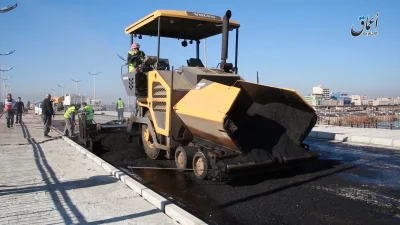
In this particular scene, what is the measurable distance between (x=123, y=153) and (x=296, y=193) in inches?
176

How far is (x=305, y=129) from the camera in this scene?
5.93 meters

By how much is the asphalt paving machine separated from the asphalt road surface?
332mm

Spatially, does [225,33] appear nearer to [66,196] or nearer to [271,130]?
[271,130]

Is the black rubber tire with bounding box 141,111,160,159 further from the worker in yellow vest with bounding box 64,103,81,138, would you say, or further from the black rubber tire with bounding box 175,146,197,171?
the worker in yellow vest with bounding box 64,103,81,138

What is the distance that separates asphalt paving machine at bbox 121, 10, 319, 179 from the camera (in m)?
5.10

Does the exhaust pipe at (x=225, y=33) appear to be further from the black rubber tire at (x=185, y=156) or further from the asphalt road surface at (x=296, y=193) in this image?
the asphalt road surface at (x=296, y=193)

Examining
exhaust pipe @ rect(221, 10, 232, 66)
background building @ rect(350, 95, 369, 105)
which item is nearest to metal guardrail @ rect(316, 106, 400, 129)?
exhaust pipe @ rect(221, 10, 232, 66)

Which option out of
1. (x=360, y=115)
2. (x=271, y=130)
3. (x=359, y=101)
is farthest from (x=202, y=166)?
(x=359, y=101)

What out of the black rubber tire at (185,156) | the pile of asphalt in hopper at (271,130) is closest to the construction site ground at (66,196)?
the black rubber tire at (185,156)

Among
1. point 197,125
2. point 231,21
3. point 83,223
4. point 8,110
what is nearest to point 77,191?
point 83,223

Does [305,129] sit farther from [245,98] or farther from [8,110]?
[8,110]

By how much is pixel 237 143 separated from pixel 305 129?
1489 mm

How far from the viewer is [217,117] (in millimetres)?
4832

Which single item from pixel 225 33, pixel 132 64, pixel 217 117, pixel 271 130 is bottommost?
pixel 271 130
